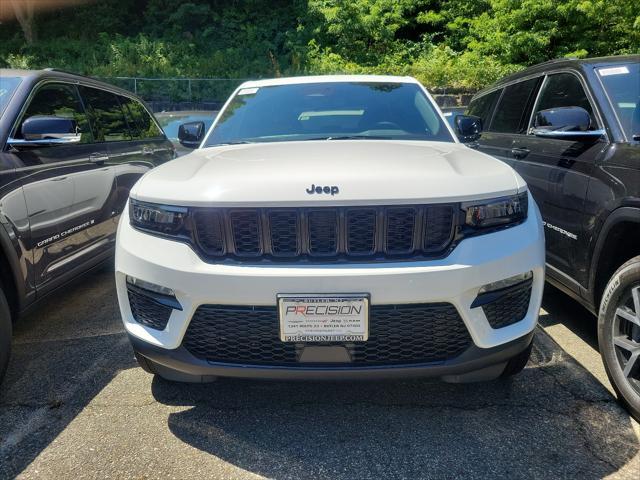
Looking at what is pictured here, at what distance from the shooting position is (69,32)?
1079 inches

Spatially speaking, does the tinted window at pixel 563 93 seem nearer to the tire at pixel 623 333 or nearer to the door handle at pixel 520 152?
the door handle at pixel 520 152

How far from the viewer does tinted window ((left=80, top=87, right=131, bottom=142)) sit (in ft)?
14.5

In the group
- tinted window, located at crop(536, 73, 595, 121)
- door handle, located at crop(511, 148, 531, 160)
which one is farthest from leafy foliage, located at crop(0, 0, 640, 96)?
door handle, located at crop(511, 148, 531, 160)

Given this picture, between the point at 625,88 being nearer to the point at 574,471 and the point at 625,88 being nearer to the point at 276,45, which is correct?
the point at 574,471

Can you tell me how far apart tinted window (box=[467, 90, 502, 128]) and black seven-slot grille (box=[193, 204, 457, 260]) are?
11.0 feet

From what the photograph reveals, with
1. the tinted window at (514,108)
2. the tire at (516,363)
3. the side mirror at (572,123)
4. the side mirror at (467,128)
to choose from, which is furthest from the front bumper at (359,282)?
the tinted window at (514,108)

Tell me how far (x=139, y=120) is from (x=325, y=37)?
702 inches

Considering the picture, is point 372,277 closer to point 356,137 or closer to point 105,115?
point 356,137

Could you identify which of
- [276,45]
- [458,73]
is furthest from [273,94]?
[276,45]

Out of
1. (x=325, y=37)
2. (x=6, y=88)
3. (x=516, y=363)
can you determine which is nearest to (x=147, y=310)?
(x=516, y=363)

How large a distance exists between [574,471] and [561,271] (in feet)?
5.01

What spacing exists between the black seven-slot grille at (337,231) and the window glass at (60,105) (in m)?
1.94

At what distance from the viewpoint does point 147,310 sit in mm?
2391

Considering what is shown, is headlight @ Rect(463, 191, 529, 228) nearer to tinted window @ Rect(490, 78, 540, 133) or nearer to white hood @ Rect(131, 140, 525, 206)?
white hood @ Rect(131, 140, 525, 206)
